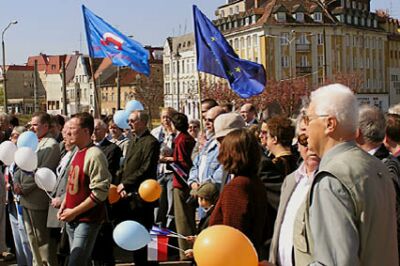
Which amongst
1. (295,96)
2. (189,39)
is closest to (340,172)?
(295,96)

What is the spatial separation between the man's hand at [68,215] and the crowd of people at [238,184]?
0.01 m

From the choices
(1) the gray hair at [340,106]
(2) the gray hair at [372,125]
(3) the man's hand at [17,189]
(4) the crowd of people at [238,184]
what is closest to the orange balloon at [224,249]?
(4) the crowd of people at [238,184]

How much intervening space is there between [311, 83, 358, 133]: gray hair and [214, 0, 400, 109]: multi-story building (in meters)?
67.2

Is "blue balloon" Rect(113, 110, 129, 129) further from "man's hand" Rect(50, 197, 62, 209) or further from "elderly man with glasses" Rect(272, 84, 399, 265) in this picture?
"elderly man with glasses" Rect(272, 84, 399, 265)

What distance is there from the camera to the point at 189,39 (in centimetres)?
9869

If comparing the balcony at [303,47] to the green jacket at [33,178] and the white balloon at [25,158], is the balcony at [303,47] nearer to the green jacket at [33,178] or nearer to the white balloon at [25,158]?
the green jacket at [33,178]

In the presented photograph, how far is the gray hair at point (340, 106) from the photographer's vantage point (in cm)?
314

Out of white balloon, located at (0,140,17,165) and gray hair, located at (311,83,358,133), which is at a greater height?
gray hair, located at (311,83,358,133)

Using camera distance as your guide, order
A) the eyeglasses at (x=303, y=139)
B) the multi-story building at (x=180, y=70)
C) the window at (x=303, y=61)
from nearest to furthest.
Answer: the eyeglasses at (x=303, y=139) → the window at (x=303, y=61) → the multi-story building at (x=180, y=70)

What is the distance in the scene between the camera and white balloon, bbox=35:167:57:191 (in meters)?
7.09

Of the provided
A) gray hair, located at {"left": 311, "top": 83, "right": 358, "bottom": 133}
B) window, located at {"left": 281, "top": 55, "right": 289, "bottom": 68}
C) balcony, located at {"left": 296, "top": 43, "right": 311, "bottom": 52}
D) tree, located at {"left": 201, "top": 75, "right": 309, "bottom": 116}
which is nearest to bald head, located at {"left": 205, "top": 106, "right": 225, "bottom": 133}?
gray hair, located at {"left": 311, "top": 83, "right": 358, "bottom": 133}

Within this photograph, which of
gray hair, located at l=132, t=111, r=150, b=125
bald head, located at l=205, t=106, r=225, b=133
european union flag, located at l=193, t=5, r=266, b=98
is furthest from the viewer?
european union flag, located at l=193, t=5, r=266, b=98

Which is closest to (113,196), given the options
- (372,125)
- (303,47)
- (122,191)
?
(122,191)

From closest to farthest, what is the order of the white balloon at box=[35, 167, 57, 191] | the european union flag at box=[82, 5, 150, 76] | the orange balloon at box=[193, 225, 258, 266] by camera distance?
1. the orange balloon at box=[193, 225, 258, 266]
2. the white balloon at box=[35, 167, 57, 191]
3. the european union flag at box=[82, 5, 150, 76]
